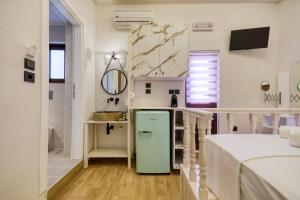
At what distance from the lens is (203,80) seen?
Answer: 12.9 ft

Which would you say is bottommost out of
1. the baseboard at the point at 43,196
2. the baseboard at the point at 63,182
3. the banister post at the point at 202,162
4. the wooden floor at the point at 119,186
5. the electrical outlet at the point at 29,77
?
the wooden floor at the point at 119,186

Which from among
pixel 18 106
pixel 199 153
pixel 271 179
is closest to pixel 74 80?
pixel 18 106

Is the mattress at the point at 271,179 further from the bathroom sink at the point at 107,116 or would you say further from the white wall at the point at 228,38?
the white wall at the point at 228,38

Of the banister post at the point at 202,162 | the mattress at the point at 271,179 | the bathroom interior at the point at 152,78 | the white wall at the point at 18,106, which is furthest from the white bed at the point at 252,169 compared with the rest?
the white wall at the point at 18,106

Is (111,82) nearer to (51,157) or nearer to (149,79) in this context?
(149,79)

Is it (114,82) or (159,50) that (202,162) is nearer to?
(159,50)

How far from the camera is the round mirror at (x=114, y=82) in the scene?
154 inches

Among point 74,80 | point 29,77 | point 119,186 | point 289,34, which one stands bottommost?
point 119,186

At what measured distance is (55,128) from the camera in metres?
4.14

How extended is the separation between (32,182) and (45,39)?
48.1 inches

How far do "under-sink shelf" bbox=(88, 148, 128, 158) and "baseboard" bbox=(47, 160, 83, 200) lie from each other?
26 centimetres

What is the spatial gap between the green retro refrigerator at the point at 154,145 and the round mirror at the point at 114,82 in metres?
1.01

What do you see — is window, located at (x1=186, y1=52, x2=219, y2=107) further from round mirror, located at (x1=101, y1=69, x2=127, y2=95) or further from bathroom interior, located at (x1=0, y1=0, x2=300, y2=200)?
round mirror, located at (x1=101, y1=69, x2=127, y2=95)

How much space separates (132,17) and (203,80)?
5.38 ft
